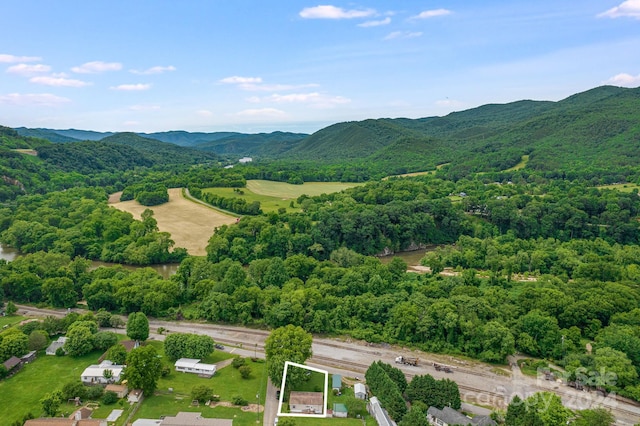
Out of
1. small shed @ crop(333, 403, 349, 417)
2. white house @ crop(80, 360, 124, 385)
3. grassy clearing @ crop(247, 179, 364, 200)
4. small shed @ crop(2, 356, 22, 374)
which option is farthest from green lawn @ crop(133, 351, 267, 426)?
grassy clearing @ crop(247, 179, 364, 200)

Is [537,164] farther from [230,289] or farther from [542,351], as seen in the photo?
A: [230,289]

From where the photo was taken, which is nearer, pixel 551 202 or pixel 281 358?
pixel 281 358

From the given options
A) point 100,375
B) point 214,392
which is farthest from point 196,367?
point 100,375

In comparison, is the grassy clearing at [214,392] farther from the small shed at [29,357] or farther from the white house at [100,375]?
the small shed at [29,357]

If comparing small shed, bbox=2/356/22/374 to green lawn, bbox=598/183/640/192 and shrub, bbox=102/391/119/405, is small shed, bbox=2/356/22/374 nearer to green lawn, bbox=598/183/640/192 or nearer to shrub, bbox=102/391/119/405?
shrub, bbox=102/391/119/405

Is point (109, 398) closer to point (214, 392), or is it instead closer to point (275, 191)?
point (214, 392)

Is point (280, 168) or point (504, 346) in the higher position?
point (280, 168)

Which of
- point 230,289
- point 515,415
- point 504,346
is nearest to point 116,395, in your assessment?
point 230,289

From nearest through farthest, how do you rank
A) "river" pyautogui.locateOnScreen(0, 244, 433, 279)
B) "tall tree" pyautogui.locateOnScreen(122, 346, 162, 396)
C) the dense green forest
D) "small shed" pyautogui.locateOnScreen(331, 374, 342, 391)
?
"tall tree" pyautogui.locateOnScreen(122, 346, 162, 396) → "small shed" pyautogui.locateOnScreen(331, 374, 342, 391) → the dense green forest → "river" pyautogui.locateOnScreen(0, 244, 433, 279)
